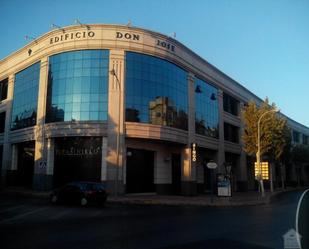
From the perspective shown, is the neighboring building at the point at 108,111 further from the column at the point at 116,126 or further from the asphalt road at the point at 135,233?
the asphalt road at the point at 135,233

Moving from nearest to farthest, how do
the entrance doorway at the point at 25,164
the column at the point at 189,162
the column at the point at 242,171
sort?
1. the column at the point at 189,162
2. the entrance doorway at the point at 25,164
3. the column at the point at 242,171

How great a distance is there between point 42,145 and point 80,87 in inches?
275

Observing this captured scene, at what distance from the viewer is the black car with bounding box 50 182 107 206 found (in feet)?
73.2

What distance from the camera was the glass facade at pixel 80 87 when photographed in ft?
104

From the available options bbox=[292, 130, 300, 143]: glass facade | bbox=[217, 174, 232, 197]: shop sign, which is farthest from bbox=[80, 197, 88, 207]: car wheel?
bbox=[292, 130, 300, 143]: glass facade

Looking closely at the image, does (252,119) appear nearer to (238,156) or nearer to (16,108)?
A: (238,156)

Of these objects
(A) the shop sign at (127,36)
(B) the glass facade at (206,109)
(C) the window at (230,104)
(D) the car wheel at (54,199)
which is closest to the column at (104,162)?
(D) the car wheel at (54,199)

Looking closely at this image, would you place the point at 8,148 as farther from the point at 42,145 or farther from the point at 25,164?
the point at 42,145

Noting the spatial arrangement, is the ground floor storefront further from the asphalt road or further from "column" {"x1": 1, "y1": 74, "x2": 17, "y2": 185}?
the asphalt road

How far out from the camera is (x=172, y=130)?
34219mm

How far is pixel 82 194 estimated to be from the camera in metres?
22.3

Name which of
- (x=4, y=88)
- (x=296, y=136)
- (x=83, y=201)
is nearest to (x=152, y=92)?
(x=83, y=201)

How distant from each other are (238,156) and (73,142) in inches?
1084

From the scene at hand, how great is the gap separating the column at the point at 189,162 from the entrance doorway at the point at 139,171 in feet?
11.6
